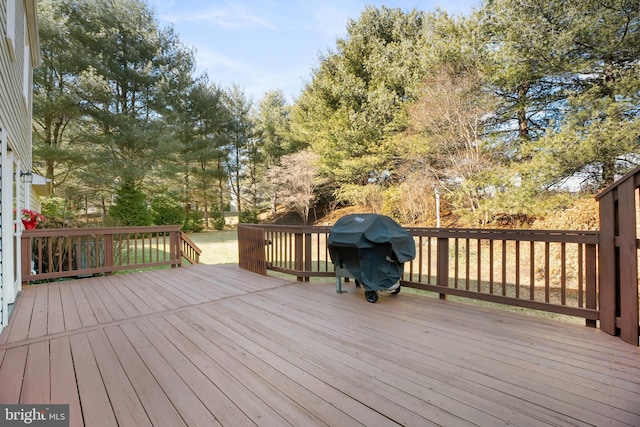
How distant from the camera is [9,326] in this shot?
2744 millimetres

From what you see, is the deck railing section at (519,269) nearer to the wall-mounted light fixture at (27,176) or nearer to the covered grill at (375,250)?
the covered grill at (375,250)

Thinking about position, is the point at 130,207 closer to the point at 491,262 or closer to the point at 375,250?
the point at 375,250

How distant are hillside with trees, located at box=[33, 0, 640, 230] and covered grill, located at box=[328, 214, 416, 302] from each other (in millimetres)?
6027

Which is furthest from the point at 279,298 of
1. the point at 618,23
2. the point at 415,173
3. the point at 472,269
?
the point at 618,23

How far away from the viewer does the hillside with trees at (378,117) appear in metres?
6.97

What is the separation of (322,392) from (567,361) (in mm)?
1743

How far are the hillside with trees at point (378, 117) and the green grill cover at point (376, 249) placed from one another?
6026 mm

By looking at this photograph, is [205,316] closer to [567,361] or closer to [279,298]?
[279,298]

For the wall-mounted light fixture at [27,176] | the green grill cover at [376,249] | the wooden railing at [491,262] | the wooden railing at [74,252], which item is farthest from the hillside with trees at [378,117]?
the green grill cover at [376,249]

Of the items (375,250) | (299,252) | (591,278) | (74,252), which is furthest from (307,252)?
(74,252)

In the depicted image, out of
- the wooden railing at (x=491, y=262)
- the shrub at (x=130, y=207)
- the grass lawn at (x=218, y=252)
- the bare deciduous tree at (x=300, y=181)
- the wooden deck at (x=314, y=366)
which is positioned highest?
the bare deciduous tree at (x=300, y=181)

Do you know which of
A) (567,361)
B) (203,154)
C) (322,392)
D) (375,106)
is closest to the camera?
(322,392)

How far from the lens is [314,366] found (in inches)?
77.7

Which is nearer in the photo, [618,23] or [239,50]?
[618,23]
